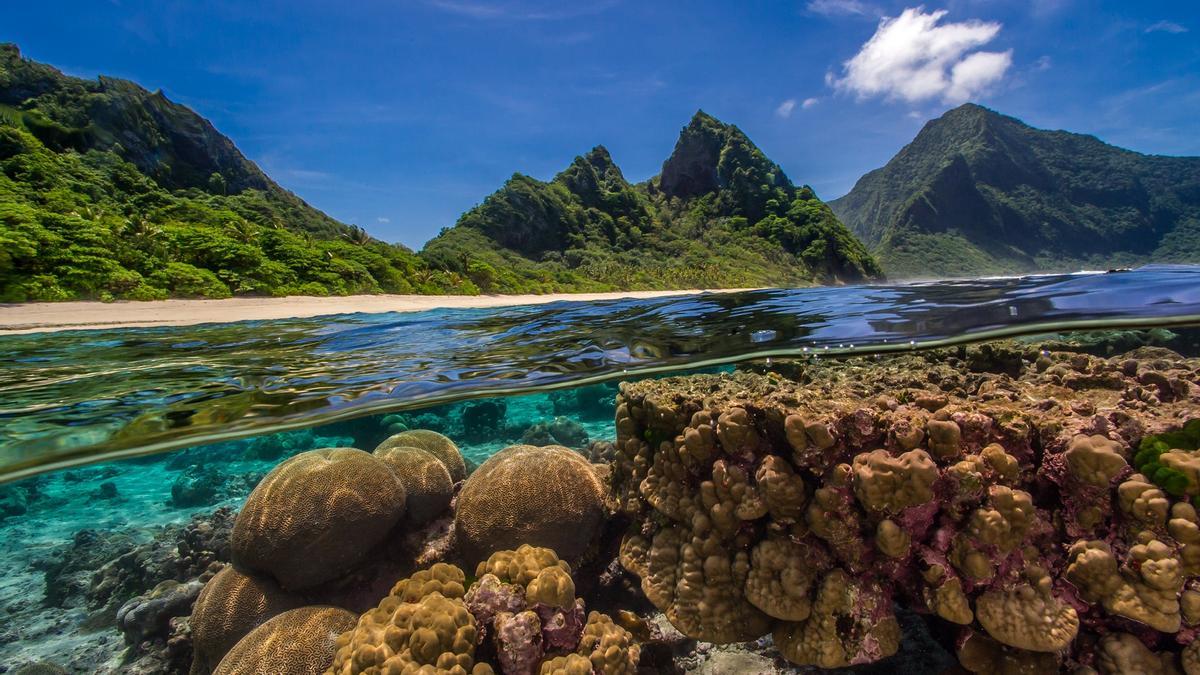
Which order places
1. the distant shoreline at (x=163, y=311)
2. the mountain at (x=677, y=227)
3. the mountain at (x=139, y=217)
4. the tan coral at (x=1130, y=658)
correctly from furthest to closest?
the mountain at (x=677, y=227), the mountain at (x=139, y=217), the distant shoreline at (x=163, y=311), the tan coral at (x=1130, y=658)

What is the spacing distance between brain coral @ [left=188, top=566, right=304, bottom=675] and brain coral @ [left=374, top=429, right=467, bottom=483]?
7.78 feet

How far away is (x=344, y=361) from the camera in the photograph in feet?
24.9

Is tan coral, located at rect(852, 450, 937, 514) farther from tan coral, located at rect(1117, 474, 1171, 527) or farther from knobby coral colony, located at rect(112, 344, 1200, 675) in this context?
tan coral, located at rect(1117, 474, 1171, 527)

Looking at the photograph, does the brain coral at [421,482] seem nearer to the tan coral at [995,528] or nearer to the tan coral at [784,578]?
the tan coral at [784,578]

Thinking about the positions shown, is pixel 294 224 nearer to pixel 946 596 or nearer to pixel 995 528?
pixel 946 596

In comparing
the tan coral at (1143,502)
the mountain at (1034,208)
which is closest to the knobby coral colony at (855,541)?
the tan coral at (1143,502)

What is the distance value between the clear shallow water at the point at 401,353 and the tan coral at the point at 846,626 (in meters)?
5.40

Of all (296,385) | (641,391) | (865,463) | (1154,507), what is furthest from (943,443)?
(296,385)

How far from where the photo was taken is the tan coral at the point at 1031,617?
2648 mm

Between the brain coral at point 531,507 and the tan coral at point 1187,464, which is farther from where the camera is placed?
the brain coral at point 531,507

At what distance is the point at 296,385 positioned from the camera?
6.88 metres

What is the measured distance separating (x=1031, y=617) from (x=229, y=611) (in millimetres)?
7015

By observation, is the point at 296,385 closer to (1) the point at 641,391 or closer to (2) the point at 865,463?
(1) the point at 641,391

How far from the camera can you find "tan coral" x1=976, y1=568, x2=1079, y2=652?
2.65 meters
